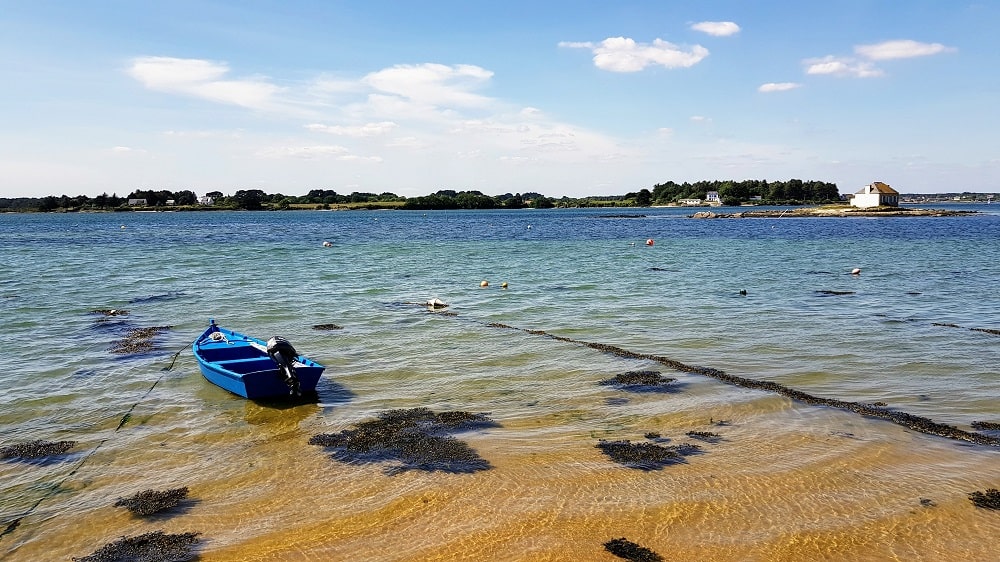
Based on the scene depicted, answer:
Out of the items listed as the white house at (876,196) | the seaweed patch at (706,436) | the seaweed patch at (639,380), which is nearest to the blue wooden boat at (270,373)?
the seaweed patch at (639,380)

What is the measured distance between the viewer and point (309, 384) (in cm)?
1414

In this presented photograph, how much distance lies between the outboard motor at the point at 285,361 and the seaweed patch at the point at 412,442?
2246 mm

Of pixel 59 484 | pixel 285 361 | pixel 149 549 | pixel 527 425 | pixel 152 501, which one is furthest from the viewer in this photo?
pixel 285 361

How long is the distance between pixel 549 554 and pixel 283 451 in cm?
561

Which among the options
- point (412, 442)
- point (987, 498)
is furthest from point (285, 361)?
point (987, 498)

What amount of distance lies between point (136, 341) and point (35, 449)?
29.9 ft

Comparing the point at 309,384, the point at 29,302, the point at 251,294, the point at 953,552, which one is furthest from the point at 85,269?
the point at 953,552

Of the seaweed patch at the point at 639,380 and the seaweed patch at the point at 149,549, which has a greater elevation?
the seaweed patch at the point at 639,380

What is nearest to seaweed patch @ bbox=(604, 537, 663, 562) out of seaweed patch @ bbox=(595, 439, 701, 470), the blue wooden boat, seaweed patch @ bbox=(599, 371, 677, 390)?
seaweed patch @ bbox=(595, 439, 701, 470)

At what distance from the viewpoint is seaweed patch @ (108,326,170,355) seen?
18672mm

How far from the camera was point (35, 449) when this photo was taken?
37.4ft

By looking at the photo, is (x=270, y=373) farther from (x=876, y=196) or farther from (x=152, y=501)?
(x=876, y=196)

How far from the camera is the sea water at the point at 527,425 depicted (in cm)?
838

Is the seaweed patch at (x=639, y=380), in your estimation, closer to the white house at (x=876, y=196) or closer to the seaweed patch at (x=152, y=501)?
the seaweed patch at (x=152, y=501)
